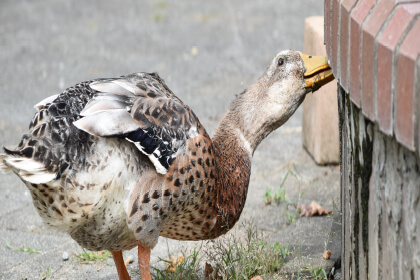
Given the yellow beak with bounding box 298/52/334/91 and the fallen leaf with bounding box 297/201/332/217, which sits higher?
the yellow beak with bounding box 298/52/334/91

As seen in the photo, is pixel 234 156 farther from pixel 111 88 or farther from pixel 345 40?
pixel 345 40

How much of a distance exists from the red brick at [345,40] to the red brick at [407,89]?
508mm

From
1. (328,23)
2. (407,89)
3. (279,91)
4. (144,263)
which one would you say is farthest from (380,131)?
(144,263)

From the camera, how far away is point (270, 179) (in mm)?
5254

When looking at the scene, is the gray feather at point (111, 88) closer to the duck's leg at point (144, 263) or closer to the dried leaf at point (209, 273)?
the duck's leg at point (144, 263)

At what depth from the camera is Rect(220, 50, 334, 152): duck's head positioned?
3619 millimetres

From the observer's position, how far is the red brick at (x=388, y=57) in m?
2.15

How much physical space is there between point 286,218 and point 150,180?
1.64 m

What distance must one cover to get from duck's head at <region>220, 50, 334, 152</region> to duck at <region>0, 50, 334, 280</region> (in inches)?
0.8

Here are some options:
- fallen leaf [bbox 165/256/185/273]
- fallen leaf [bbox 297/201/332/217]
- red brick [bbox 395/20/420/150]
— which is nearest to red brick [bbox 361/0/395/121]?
red brick [bbox 395/20/420/150]

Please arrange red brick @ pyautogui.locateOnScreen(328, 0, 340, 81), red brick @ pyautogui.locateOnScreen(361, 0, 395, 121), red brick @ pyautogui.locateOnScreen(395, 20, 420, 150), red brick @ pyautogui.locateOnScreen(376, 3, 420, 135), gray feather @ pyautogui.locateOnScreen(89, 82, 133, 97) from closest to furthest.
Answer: red brick @ pyautogui.locateOnScreen(395, 20, 420, 150) → red brick @ pyautogui.locateOnScreen(376, 3, 420, 135) → red brick @ pyautogui.locateOnScreen(361, 0, 395, 121) → red brick @ pyautogui.locateOnScreen(328, 0, 340, 81) → gray feather @ pyautogui.locateOnScreen(89, 82, 133, 97)

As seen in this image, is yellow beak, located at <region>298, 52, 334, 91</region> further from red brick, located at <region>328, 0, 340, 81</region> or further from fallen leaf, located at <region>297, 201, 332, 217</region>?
fallen leaf, located at <region>297, 201, 332, 217</region>

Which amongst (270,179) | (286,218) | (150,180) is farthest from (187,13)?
(150,180)

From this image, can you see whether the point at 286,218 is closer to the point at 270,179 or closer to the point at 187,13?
the point at 270,179
